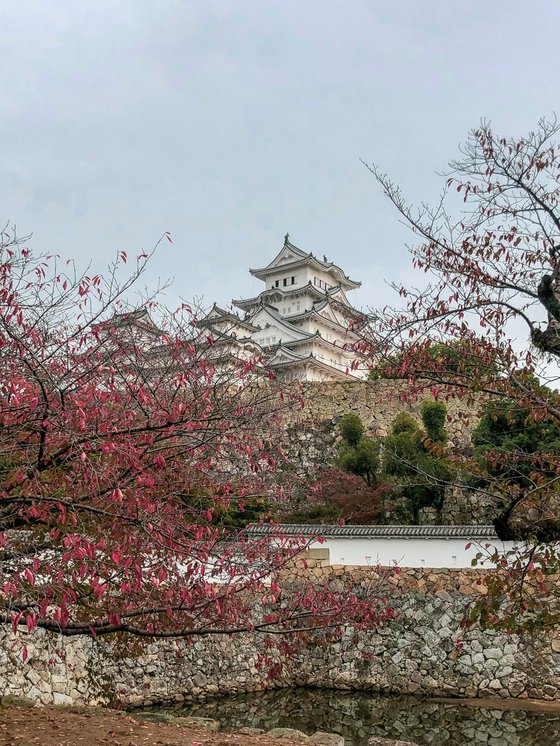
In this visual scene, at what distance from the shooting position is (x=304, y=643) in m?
12.2

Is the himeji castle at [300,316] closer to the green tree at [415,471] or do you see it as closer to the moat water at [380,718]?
the green tree at [415,471]

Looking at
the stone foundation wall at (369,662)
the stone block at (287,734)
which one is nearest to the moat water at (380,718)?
the stone foundation wall at (369,662)

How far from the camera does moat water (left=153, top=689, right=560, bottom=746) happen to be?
8789mm

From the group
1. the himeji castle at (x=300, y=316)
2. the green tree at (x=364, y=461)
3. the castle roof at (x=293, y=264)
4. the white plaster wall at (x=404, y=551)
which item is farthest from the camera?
the castle roof at (x=293, y=264)

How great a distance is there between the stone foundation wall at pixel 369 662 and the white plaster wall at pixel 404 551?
7.2 inches

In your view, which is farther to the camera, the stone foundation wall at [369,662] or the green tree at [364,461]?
the green tree at [364,461]

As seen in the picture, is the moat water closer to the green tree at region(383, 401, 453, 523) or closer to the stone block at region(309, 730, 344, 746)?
the stone block at region(309, 730, 344, 746)

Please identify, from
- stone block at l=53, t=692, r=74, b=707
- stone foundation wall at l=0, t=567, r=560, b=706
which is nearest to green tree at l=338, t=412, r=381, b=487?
stone foundation wall at l=0, t=567, r=560, b=706

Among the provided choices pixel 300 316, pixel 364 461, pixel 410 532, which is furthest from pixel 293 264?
pixel 410 532

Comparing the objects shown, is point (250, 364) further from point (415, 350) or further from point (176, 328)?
point (176, 328)

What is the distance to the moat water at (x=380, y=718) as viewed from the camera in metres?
8.79

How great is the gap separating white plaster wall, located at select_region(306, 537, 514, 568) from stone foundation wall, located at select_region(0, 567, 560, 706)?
183mm

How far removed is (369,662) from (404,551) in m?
2.00

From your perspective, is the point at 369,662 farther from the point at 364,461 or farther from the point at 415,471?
the point at 364,461
